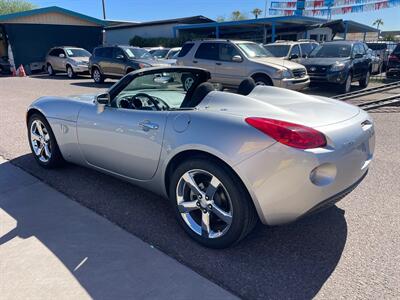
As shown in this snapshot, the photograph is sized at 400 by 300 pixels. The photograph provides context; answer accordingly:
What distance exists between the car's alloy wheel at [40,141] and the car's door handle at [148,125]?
5.99 feet

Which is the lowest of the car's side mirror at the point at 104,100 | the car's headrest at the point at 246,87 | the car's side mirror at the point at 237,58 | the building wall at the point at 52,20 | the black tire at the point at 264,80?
the black tire at the point at 264,80

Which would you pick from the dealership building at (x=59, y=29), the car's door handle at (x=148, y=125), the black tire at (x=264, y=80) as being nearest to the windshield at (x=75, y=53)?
the dealership building at (x=59, y=29)

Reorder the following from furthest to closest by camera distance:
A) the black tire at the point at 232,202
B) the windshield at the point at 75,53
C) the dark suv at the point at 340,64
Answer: the windshield at the point at 75,53 < the dark suv at the point at 340,64 < the black tire at the point at 232,202

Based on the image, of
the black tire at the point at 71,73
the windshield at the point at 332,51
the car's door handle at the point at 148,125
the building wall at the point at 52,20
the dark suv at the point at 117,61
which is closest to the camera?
the car's door handle at the point at 148,125

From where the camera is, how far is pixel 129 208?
338cm

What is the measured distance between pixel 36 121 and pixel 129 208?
1.99 m

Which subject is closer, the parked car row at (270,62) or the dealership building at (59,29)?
the parked car row at (270,62)

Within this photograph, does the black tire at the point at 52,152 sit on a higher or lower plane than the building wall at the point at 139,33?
lower

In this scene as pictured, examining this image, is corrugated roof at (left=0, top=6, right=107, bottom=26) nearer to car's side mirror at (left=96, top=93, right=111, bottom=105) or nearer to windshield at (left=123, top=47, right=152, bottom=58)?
windshield at (left=123, top=47, right=152, bottom=58)

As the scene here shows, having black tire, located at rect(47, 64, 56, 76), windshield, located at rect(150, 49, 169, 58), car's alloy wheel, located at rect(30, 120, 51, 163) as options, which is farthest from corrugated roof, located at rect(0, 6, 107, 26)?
car's alloy wheel, located at rect(30, 120, 51, 163)

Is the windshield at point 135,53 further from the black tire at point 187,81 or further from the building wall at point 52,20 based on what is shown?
the building wall at point 52,20

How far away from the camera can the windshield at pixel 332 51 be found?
38.4ft

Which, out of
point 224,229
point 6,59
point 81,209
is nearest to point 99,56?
point 6,59

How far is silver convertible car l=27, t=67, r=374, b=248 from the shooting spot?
229 cm
